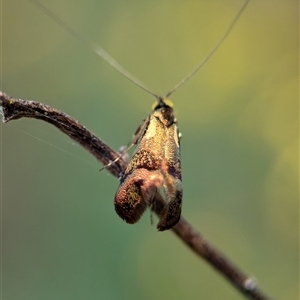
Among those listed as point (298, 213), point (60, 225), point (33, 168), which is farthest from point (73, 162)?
point (298, 213)

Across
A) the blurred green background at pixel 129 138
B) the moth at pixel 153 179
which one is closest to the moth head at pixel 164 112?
the moth at pixel 153 179

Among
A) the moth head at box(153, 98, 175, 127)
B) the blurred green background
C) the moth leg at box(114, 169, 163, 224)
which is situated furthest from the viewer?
the blurred green background

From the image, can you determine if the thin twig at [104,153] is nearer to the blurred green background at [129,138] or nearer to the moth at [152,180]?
the moth at [152,180]

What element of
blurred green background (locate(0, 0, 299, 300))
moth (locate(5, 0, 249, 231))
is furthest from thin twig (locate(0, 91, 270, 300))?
blurred green background (locate(0, 0, 299, 300))

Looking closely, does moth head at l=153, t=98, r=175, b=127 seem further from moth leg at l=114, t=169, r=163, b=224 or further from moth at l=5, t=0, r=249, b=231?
moth leg at l=114, t=169, r=163, b=224

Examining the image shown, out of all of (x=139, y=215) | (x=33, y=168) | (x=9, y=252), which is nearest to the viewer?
(x=139, y=215)

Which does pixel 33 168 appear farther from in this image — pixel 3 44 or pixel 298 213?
pixel 298 213

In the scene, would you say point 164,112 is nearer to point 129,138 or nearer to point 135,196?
point 135,196
